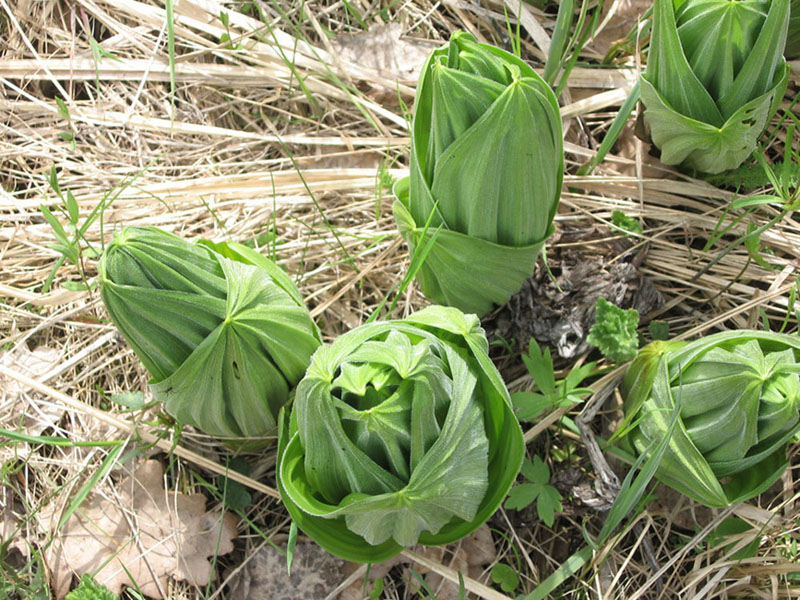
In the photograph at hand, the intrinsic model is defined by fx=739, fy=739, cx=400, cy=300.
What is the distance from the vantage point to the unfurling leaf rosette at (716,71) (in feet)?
6.08

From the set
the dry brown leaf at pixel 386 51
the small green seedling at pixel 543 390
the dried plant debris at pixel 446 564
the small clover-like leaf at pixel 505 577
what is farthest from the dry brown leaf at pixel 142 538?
the dry brown leaf at pixel 386 51

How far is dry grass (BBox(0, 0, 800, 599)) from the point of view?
211 cm

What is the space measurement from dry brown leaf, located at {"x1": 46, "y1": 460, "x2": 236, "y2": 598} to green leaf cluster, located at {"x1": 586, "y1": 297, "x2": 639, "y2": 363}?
3.88 ft

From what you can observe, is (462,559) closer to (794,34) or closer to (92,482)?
(92,482)

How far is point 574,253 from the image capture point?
88.6 inches

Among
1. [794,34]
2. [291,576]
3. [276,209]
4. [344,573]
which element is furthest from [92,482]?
[794,34]

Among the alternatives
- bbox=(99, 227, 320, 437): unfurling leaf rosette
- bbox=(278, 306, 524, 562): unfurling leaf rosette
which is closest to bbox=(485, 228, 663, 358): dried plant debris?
bbox=(278, 306, 524, 562): unfurling leaf rosette

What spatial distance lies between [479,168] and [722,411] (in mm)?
791

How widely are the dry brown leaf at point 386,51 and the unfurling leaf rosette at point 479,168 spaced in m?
0.82

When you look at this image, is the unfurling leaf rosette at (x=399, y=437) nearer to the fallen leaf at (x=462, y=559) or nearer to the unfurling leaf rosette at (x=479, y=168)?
the unfurling leaf rosette at (x=479, y=168)

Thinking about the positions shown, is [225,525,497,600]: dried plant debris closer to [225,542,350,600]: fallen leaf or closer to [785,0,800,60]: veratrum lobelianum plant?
[225,542,350,600]: fallen leaf

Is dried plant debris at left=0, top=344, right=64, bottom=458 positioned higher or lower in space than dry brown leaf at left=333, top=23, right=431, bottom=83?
lower

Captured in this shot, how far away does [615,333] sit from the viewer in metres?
2.01

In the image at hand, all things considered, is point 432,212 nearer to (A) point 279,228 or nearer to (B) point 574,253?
(B) point 574,253
